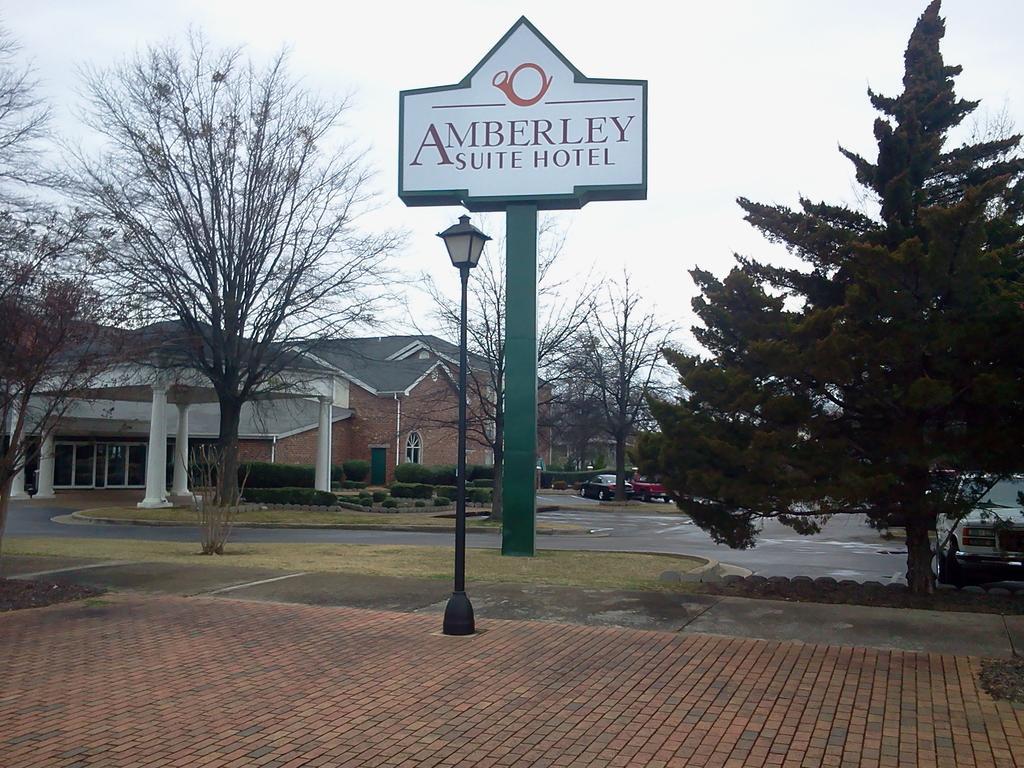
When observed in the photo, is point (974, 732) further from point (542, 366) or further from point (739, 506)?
point (542, 366)

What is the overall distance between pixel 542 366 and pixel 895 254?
18.8 meters

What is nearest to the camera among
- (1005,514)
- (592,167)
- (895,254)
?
(895,254)

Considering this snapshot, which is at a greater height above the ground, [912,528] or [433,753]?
[912,528]

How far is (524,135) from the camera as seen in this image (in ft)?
53.4

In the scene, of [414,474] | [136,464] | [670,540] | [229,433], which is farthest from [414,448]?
[670,540]

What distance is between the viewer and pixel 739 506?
1057cm

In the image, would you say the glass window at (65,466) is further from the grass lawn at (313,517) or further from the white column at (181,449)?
the grass lawn at (313,517)

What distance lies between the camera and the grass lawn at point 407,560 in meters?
12.6

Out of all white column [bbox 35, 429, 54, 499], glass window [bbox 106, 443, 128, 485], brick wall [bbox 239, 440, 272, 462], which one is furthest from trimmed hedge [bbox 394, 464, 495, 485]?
white column [bbox 35, 429, 54, 499]

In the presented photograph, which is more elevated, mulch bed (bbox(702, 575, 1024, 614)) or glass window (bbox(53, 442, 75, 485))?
glass window (bbox(53, 442, 75, 485))

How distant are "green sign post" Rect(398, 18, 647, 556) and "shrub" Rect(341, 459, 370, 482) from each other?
32.0 meters

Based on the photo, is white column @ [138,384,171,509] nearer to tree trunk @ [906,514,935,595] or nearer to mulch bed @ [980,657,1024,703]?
tree trunk @ [906,514,935,595]

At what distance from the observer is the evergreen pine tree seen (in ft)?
30.9

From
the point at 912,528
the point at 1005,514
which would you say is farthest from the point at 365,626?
the point at 1005,514
